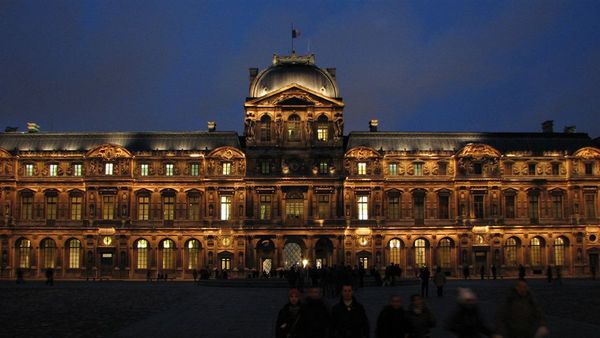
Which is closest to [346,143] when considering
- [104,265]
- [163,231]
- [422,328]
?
[163,231]

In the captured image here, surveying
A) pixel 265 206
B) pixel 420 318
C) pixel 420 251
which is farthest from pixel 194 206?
pixel 420 318

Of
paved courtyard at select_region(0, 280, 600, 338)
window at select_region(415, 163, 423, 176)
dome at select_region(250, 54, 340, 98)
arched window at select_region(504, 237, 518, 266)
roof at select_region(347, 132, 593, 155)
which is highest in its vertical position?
dome at select_region(250, 54, 340, 98)

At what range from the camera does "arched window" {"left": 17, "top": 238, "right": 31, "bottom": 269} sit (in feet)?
243

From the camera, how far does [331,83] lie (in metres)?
77.7

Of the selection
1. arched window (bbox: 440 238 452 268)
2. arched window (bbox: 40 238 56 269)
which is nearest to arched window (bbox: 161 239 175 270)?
arched window (bbox: 40 238 56 269)

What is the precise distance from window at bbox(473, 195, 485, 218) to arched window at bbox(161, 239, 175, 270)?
29.2m

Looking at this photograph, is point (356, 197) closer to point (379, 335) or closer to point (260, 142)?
point (260, 142)

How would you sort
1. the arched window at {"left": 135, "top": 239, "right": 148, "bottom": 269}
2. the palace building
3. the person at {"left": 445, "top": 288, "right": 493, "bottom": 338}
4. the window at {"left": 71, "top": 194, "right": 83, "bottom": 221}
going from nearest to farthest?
1. the person at {"left": 445, "top": 288, "right": 493, "bottom": 338}
2. the palace building
3. the arched window at {"left": 135, "top": 239, "right": 148, "bottom": 269}
4. the window at {"left": 71, "top": 194, "right": 83, "bottom": 221}

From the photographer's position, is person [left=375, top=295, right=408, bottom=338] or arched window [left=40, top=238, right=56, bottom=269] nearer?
person [left=375, top=295, right=408, bottom=338]

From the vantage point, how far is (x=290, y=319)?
13.1 meters

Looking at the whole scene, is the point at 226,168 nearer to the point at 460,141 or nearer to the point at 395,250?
the point at 395,250

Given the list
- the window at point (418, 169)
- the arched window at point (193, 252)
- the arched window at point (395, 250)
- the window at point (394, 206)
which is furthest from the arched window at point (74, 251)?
the window at point (418, 169)

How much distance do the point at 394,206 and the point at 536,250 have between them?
14534 mm

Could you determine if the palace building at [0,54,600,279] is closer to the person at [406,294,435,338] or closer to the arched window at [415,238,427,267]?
the arched window at [415,238,427,267]
